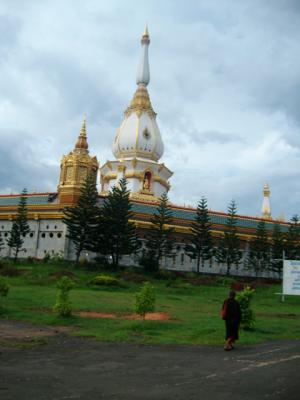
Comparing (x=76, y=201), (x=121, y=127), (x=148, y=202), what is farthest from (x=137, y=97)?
(x=76, y=201)

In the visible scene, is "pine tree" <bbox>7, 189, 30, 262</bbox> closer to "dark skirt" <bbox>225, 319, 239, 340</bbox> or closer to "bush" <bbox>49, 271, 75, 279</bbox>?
"bush" <bbox>49, 271, 75, 279</bbox>

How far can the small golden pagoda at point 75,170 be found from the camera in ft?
143

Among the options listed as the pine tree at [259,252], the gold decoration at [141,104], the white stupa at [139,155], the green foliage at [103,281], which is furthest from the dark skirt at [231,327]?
the gold decoration at [141,104]

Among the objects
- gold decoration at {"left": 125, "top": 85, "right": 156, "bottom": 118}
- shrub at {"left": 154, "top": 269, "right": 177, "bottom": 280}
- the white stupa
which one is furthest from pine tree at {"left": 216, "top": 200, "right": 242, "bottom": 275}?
gold decoration at {"left": 125, "top": 85, "right": 156, "bottom": 118}

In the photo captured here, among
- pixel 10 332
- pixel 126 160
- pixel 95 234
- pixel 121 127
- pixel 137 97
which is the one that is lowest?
pixel 10 332

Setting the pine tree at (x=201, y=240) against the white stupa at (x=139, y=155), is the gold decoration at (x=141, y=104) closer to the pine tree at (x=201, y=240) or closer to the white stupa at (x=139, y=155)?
the white stupa at (x=139, y=155)

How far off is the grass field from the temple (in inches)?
222

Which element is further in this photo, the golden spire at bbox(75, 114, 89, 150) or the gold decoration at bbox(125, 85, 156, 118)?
the gold decoration at bbox(125, 85, 156, 118)

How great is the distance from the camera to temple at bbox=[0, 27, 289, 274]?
4362cm

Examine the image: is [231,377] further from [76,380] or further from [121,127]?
[121,127]

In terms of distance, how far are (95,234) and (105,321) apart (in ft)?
69.8

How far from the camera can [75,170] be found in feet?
146

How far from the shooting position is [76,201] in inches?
1697

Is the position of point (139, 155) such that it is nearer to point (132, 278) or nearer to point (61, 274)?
point (132, 278)
